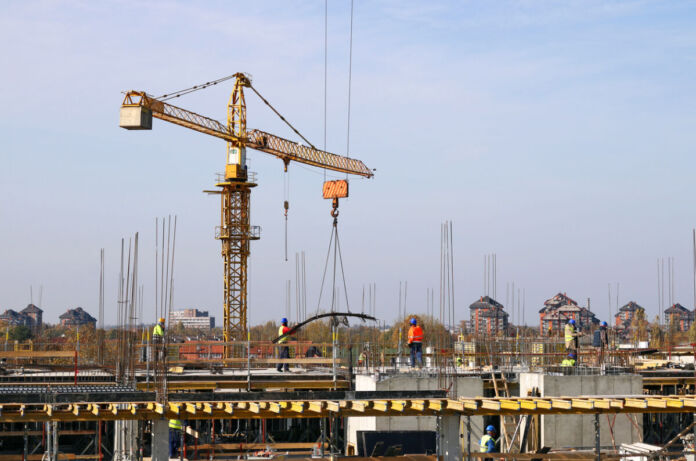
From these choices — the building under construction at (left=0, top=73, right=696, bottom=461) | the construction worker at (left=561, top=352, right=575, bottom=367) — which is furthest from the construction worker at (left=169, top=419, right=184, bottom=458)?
the construction worker at (left=561, top=352, right=575, bottom=367)

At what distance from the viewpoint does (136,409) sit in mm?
14703

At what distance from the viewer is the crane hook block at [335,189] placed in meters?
40.4

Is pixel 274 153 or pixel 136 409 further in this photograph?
pixel 274 153

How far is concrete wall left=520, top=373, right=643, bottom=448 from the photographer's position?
2312 centimetres

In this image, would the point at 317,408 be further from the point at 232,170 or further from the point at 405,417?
the point at 232,170

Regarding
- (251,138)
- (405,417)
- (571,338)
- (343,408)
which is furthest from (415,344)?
(251,138)

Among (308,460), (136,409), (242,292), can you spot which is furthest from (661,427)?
(242,292)

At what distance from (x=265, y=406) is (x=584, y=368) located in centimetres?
1271

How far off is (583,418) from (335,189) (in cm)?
2009

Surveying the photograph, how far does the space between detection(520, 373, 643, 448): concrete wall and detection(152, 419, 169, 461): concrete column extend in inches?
459

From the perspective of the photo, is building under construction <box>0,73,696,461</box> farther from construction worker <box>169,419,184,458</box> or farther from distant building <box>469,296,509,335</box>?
distant building <box>469,296,509,335</box>

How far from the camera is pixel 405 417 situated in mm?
22344

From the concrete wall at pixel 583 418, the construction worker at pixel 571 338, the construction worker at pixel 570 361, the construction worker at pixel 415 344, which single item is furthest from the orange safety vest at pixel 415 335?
the construction worker at pixel 571 338

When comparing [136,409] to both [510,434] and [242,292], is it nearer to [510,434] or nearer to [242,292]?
[510,434]
